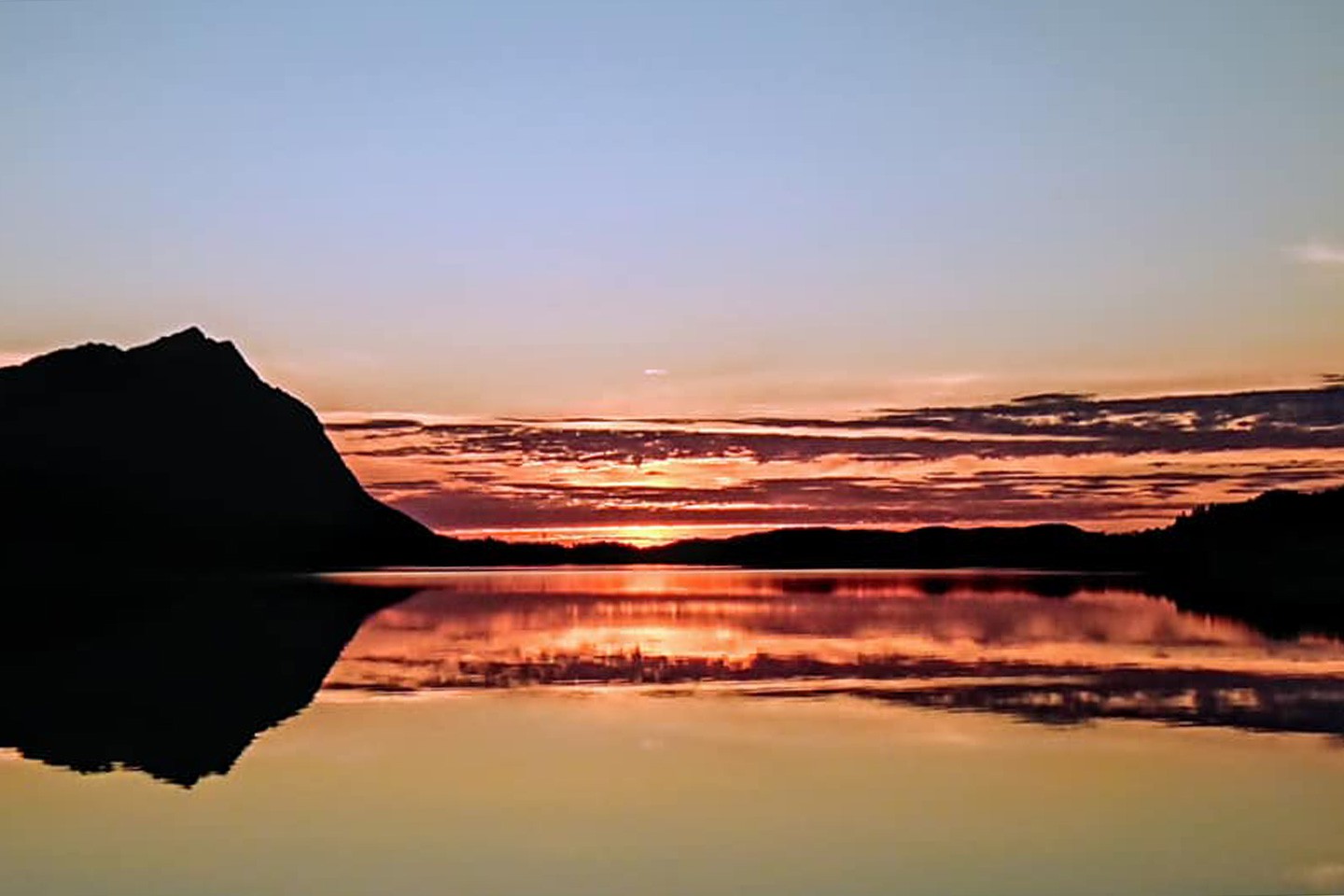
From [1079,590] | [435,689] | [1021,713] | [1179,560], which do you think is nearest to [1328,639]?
A: [1021,713]

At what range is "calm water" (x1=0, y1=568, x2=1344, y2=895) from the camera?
14969 millimetres

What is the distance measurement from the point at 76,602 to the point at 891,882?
2973 inches

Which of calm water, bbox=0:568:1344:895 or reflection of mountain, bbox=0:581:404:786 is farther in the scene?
reflection of mountain, bbox=0:581:404:786

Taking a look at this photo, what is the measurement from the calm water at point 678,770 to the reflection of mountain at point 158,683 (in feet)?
0.41

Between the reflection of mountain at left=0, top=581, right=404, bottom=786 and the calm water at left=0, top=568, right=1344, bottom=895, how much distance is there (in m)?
0.13

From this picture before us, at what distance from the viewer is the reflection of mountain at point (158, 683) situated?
22213 millimetres

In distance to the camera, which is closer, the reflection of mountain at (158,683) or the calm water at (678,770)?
the calm water at (678,770)

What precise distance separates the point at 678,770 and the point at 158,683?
14.9 m

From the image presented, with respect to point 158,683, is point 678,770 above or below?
above

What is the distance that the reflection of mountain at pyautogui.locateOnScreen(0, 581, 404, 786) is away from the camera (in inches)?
875

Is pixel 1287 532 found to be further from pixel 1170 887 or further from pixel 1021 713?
pixel 1170 887

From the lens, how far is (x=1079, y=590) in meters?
88.1

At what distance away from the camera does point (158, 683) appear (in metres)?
31.3

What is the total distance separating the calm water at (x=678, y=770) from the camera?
589 inches
